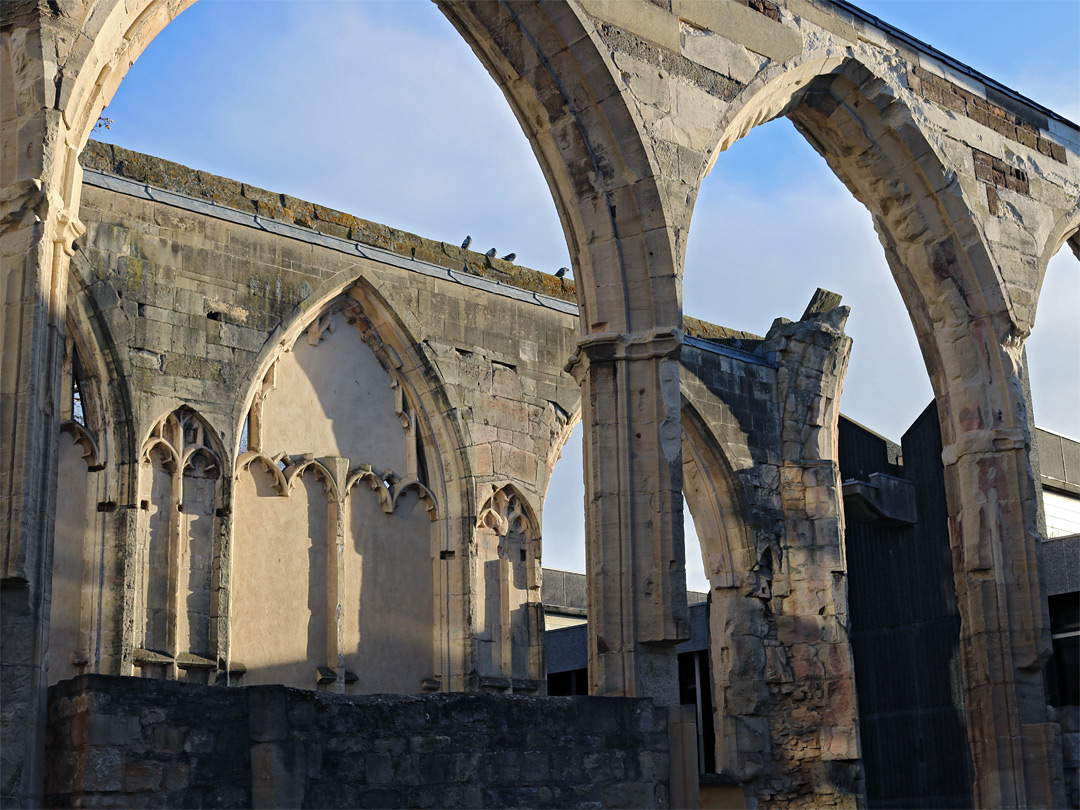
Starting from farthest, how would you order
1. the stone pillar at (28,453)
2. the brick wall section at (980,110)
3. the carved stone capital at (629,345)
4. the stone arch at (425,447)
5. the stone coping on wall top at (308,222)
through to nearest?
the stone arch at (425,447), the stone coping on wall top at (308,222), the brick wall section at (980,110), the carved stone capital at (629,345), the stone pillar at (28,453)

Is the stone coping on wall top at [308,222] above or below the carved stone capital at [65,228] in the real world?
above

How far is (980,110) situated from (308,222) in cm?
460

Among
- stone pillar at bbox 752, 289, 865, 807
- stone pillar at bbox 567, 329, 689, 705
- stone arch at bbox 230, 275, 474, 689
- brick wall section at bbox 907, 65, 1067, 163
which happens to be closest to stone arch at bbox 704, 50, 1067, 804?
brick wall section at bbox 907, 65, 1067, 163

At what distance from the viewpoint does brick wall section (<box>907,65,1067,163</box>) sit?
8367mm

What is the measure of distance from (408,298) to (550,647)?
6.90m

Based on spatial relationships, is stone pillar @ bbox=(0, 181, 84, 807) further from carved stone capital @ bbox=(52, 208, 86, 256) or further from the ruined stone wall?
the ruined stone wall

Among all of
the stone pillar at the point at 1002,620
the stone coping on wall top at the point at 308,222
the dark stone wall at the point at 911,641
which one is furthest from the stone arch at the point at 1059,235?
the dark stone wall at the point at 911,641

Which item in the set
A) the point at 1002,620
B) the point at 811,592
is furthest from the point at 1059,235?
the point at 811,592

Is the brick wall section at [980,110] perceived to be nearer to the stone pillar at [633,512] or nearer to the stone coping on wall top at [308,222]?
the stone pillar at [633,512]

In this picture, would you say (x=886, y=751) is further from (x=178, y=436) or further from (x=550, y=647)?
(x=178, y=436)

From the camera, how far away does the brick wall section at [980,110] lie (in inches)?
329

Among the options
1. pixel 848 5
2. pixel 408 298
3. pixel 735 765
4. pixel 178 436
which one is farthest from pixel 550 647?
pixel 848 5

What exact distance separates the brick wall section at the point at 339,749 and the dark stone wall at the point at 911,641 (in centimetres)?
879

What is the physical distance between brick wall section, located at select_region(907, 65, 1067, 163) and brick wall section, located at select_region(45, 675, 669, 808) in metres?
4.31
